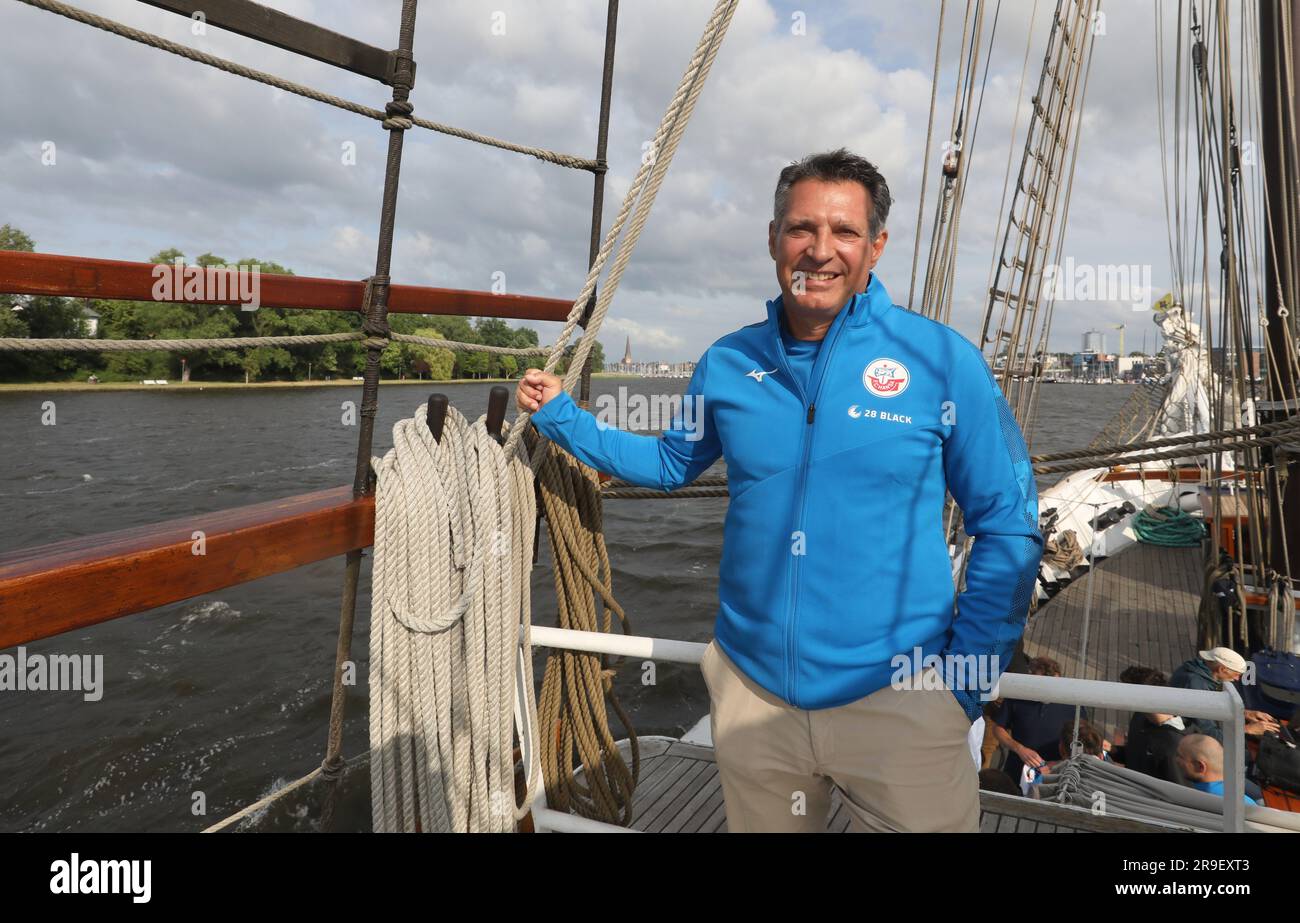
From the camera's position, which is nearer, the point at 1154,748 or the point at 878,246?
the point at 878,246

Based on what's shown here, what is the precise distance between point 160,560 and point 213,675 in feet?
27.0

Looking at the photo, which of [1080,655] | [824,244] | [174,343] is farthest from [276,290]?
[1080,655]

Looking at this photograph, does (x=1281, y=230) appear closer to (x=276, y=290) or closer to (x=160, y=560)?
(x=276, y=290)

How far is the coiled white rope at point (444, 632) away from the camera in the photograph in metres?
1.81

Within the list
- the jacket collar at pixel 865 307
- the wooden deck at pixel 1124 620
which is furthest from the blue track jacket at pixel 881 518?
the wooden deck at pixel 1124 620

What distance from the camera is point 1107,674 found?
22.4ft

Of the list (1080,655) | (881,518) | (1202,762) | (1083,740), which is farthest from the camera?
(1080,655)

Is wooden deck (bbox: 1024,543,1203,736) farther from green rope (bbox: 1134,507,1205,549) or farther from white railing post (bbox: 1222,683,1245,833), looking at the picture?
white railing post (bbox: 1222,683,1245,833)

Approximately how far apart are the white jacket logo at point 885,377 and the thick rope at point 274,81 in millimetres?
1165

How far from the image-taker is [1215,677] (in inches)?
171

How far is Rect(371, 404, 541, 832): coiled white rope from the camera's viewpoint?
5.94ft

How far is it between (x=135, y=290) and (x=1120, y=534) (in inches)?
500

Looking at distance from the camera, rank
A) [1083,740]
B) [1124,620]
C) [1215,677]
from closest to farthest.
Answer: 1. [1215,677]
2. [1083,740]
3. [1124,620]
